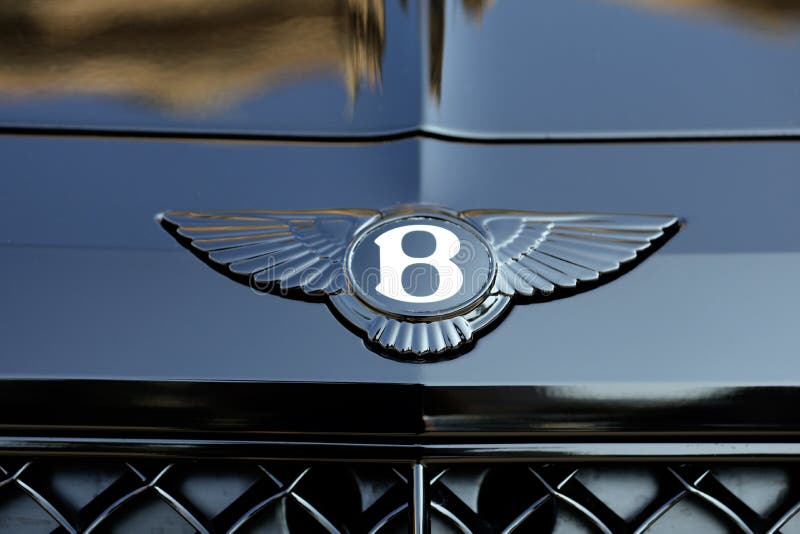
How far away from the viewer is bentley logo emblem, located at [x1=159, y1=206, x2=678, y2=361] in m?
0.90

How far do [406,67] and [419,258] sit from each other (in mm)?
304

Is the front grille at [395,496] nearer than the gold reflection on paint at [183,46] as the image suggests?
Yes

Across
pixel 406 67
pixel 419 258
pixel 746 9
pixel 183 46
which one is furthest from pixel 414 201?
pixel 746 9

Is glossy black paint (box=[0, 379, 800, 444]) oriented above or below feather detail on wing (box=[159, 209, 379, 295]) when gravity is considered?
below

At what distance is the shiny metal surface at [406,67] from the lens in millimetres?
1062

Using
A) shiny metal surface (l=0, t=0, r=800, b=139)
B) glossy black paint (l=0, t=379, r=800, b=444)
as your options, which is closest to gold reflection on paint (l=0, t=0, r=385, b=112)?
shiny metal surface (l=0, t=0, r=800, b=139)

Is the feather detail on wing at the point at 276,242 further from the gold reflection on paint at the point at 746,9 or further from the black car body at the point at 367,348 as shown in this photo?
the gold reflection on paint at the point at 746,9

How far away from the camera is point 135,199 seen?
0.99 metres

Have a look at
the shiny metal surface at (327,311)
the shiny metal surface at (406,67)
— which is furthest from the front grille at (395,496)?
the shiny metal surface at (406,67)

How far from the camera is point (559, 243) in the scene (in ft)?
3.10

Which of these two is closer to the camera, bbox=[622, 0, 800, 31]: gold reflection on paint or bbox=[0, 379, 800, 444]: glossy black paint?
bbox=[0, 379, 800, 444]: glossy black paint

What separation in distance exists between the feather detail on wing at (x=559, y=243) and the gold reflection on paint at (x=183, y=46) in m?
0.28

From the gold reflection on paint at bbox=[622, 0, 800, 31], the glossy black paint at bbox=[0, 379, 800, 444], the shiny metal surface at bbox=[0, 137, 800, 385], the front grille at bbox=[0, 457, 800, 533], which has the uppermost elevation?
the gold reflection on paint at bbox=[622, 0, 800, 31]

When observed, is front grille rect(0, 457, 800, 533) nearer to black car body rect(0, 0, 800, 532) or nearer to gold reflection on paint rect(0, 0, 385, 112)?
black car body rect(0, 0, 800, 532)
